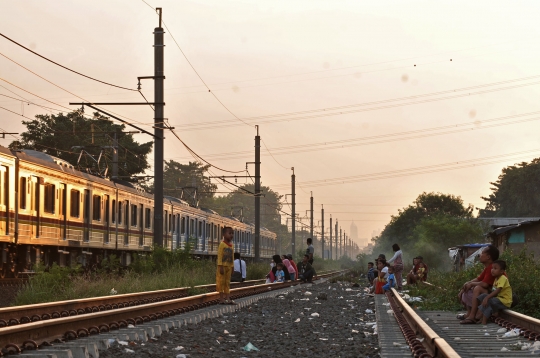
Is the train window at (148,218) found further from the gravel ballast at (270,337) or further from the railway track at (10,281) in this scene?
the gravel ballast at (270,337)

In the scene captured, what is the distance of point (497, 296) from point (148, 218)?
71.2ft

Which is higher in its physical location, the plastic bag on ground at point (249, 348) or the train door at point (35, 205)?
the train door at point (35, 205)

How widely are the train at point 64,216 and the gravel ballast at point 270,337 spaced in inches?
266

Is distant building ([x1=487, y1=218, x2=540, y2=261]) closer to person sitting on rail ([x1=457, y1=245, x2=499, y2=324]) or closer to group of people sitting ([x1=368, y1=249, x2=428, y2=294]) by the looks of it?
group of people sitting ([x1=368, y1=249, x2=428, y2=294])

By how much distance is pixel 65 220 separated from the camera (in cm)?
2162

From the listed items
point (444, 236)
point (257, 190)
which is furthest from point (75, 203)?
point (444, 236)

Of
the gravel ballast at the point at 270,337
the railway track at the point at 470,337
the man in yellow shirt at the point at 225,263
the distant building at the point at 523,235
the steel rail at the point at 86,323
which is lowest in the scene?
the gravel ballast at the point at 270,337

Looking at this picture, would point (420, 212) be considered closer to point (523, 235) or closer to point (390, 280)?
point (523, 235)

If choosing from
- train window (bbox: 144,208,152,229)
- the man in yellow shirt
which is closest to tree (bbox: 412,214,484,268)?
train window (bbox: 144,208,152,229)

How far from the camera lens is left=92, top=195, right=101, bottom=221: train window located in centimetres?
2438

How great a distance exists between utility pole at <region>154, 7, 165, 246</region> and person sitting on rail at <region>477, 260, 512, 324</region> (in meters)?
12.6

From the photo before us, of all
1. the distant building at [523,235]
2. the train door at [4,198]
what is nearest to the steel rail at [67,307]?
the train door at [4,198]

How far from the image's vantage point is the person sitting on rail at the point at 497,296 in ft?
34.0

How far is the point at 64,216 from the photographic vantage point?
2158 cm
